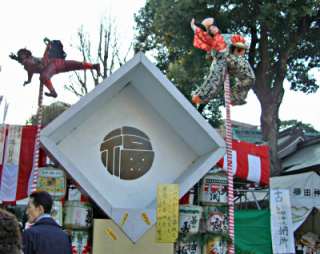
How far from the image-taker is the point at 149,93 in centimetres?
860

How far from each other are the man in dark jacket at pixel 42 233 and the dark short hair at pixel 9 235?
1.51 metres

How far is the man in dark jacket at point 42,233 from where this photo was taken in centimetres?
354

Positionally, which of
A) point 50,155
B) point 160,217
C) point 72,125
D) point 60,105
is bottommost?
point 160,217

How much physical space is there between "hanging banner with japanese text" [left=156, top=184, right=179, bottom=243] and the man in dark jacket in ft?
12.1

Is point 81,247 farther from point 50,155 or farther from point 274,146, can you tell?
point 274,146

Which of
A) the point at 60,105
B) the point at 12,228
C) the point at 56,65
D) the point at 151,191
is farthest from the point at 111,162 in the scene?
the point at 60,105

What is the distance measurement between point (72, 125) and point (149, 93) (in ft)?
5.12

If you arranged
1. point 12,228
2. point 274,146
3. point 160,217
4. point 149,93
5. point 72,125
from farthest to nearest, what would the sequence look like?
point 274,146
point 149,93
point 72,125
point 160,217
point 12,228

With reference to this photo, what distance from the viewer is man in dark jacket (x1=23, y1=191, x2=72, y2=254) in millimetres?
3537

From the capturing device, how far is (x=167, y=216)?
7355mm

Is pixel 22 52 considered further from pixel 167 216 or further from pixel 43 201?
pixel 43 201

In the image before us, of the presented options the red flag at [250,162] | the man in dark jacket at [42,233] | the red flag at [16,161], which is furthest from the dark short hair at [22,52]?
the man in dark jacket at [42,233]

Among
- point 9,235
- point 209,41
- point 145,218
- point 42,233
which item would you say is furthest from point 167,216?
point 9,235

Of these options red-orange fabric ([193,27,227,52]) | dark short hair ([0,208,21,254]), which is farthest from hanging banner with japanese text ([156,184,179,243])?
dark short hair ([0,208,21,254])
